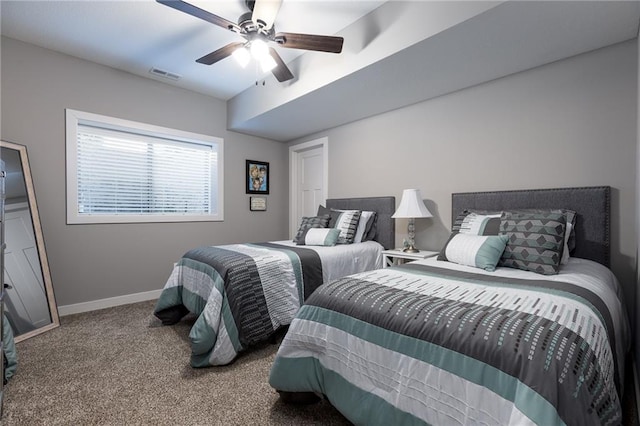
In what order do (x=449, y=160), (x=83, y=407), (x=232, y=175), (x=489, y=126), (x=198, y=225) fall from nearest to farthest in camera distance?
(x=83, y=407) < (x=489, y=126) < (x=449, y=160) < (x=198, y=225) < (x=232, y=175)

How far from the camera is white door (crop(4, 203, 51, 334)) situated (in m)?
2.39

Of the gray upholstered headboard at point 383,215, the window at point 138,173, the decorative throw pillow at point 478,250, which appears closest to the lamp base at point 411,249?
the gray upholstered headboard at point 383,215

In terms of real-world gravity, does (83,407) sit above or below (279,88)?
below

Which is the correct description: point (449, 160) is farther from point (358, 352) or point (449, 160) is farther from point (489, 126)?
point (358, 352)

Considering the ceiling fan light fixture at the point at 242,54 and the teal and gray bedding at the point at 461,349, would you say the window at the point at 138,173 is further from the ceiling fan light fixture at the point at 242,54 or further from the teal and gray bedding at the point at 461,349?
the teal and gray bedding at the point at 461,349

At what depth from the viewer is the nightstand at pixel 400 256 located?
9.21ft

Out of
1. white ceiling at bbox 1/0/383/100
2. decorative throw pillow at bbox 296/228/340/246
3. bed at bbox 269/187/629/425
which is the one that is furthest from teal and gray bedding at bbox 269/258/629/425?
white ceiling at bbox 1/0/383/100

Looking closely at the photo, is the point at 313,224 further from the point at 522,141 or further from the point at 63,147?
the point at 63,147

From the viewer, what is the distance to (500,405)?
871 mm

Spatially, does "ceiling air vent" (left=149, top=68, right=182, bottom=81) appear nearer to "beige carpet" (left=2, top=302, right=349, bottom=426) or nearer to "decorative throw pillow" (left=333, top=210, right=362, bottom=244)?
"decorative throw pillow" (left=333, top=210, right=362, bottom=244)

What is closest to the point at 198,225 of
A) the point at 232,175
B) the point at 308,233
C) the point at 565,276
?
the point at 232,175

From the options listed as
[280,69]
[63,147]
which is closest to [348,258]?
[280,69]

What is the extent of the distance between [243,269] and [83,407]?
1.10 m

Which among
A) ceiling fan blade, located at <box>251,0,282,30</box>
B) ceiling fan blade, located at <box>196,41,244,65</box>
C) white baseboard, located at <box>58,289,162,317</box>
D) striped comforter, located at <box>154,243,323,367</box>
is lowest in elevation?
white baseboard, located at <box>58,289,162,317</box>
